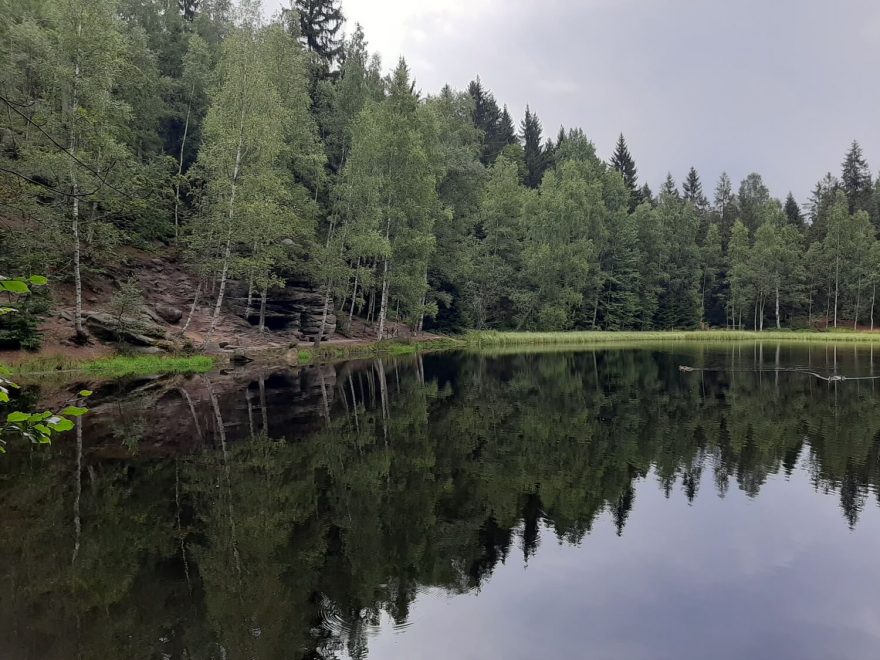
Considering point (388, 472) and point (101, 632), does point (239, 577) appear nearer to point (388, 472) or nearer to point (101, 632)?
point (101, 632)

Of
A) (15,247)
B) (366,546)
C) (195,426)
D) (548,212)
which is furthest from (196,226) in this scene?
(548,212)

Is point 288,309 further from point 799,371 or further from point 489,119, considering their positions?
point 489,119

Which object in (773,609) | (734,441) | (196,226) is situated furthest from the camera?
(196,226)

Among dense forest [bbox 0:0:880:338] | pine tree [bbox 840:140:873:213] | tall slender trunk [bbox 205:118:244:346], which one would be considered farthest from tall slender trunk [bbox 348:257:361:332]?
pine tree [bbox 840:140:873:213]

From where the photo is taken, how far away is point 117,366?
25281mm

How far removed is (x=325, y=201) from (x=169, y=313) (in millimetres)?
17474

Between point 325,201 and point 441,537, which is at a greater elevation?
point 325,201

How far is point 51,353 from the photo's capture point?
2423cm

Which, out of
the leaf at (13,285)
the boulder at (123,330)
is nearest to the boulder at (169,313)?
the boulder at (123,330)

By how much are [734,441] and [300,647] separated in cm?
1340

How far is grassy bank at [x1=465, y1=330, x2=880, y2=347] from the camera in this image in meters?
53.9

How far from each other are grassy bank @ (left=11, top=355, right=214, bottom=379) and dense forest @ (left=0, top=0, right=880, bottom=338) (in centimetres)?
243

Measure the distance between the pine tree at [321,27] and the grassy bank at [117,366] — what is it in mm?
37049

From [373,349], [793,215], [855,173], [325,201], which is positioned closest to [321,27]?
[325,201]
